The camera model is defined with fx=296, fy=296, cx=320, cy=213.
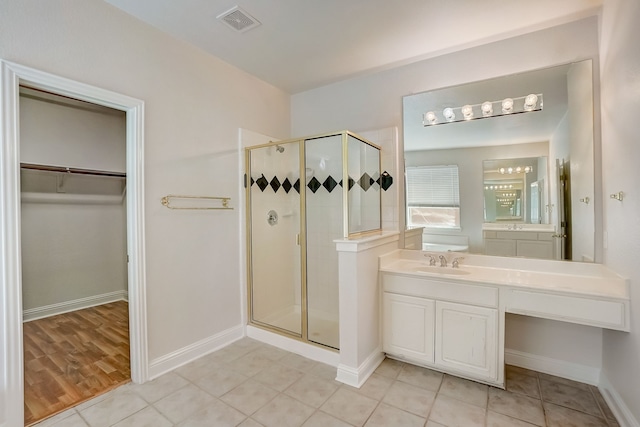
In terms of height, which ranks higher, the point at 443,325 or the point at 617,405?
the point at 443,325

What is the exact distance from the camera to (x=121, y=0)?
6.64ft

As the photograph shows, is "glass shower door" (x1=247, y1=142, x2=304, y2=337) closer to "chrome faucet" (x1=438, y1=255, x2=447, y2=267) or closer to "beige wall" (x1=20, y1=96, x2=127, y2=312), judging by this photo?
"chrome faucet" (x1=438, y1=255, x2=447, y2=267)

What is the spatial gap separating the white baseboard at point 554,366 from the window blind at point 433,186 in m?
1.36

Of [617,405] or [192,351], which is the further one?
[192,351]

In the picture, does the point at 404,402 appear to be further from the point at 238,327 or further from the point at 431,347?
the point at 238,327

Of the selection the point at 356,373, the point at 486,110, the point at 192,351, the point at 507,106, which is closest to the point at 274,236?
the point at 192,351

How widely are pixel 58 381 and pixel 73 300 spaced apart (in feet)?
6.56

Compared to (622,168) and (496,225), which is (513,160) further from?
(622,168)

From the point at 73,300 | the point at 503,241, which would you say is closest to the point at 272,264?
the point at 503,241

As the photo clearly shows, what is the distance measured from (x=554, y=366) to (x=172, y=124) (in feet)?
12.0

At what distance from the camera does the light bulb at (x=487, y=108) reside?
255cm

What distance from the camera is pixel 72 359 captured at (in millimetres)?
2627

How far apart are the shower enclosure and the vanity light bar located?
2.01 feet

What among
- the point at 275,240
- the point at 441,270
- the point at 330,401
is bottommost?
the point at 330,401
